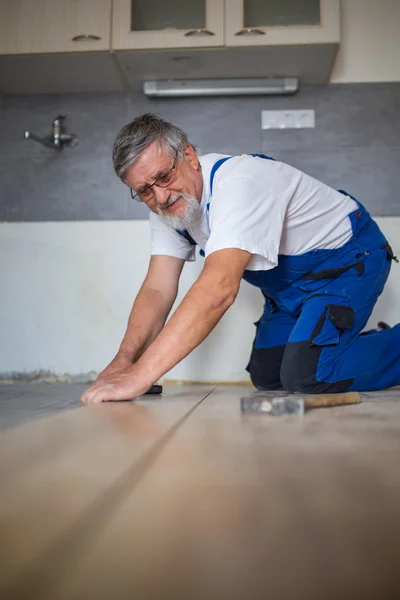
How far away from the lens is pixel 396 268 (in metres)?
2.49

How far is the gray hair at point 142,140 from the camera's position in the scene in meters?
1.41

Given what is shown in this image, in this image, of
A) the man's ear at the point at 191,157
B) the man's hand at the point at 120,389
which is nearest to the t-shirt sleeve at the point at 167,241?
the man's ear at the point at 191,157

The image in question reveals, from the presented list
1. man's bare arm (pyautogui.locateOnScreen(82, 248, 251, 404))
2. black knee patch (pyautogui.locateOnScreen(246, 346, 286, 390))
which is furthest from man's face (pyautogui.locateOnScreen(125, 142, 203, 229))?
black knee patch (pyautogui.locateOnScreen(246, 346, 286, 390))

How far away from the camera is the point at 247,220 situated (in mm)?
1195

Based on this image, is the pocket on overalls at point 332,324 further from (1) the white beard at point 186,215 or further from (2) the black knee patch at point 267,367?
(1) the white beard at point 186,215

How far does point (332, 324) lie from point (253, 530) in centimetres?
128

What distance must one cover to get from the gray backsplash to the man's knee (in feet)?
4.17

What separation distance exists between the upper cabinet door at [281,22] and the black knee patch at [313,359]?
135 centimetres

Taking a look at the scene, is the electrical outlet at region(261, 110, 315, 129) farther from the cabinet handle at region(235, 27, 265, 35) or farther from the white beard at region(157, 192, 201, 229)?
the white beard at region(157, 192, 201, 229)

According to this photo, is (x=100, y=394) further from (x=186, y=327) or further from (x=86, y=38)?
(x=86, y=38)

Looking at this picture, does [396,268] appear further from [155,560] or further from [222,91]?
[155,560]

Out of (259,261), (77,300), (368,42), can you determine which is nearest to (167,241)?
(259,261)

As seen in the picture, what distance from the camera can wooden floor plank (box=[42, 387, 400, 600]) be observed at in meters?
0.27

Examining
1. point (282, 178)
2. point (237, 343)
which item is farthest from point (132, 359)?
point (237, 343)
